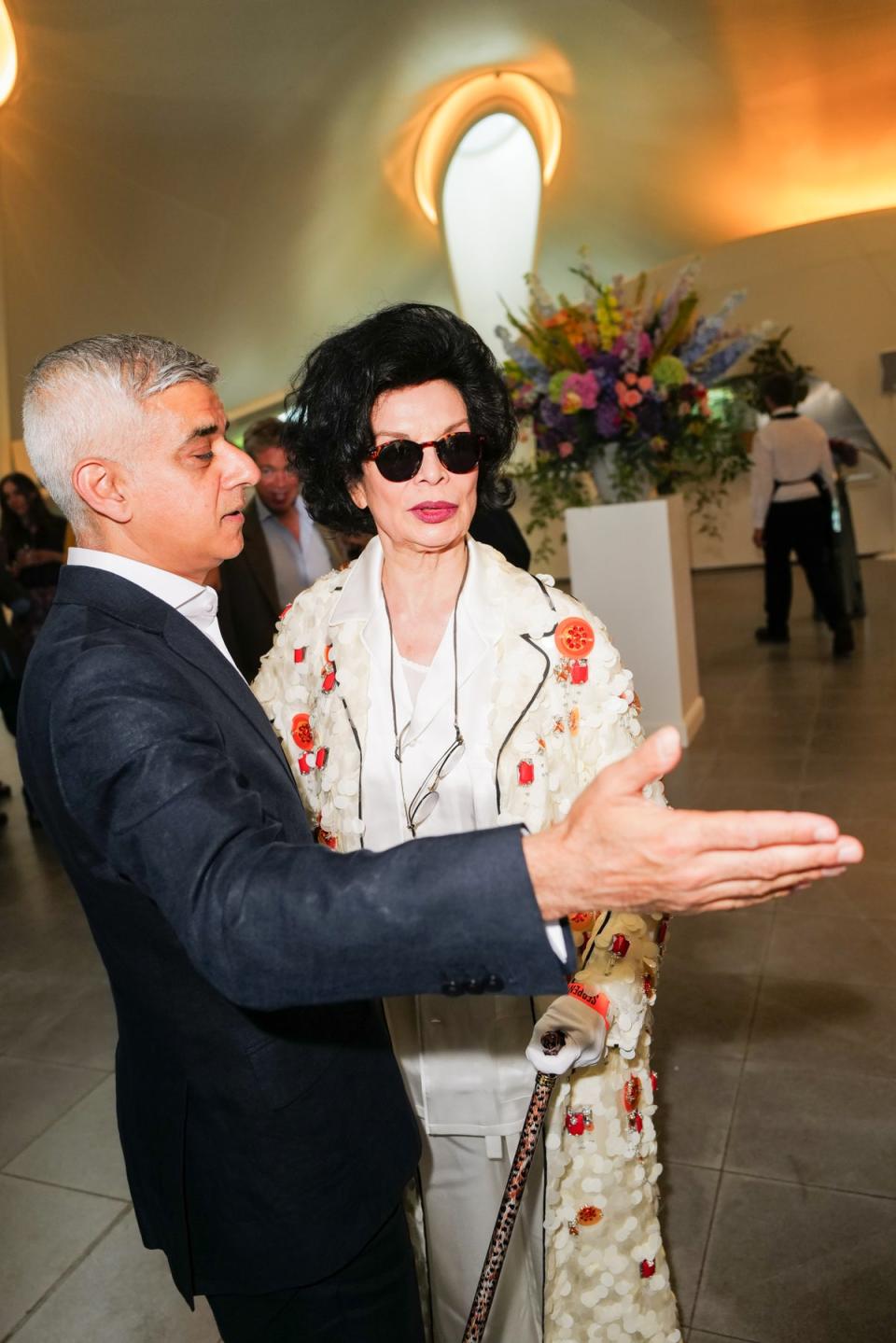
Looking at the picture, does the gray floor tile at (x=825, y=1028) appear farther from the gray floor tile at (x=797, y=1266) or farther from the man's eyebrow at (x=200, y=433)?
the man's eyebrow at (x=200, y=433)

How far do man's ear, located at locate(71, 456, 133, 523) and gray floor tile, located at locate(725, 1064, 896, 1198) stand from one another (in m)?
2.11

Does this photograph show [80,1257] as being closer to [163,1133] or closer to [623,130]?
[163,1133]

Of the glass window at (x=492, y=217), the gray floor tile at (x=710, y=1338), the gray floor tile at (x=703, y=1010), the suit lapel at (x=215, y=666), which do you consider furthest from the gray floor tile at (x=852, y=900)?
the glass window at (x=492, y=217)

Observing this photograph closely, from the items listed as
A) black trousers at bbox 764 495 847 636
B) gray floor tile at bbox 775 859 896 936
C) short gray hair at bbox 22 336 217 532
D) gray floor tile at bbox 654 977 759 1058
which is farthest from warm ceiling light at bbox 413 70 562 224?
short gray hair at bbox 22 336 217 532

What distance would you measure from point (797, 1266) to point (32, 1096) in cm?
220

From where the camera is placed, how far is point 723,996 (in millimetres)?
3043

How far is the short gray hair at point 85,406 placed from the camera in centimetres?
106

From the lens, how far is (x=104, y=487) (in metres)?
1.07

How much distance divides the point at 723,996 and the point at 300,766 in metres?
1.90

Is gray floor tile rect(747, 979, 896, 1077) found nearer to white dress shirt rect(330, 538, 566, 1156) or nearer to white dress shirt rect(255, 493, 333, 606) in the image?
white dress shirt rect(330, 538, 566, 1156)

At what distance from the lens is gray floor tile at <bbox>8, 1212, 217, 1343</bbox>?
2.07 m

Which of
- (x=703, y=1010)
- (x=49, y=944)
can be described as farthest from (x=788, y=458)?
(x=49, y=944)

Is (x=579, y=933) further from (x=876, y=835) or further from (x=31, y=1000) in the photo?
(x=876, y=835)

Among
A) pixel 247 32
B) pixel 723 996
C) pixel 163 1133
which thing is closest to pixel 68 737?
pixel 163 1133
